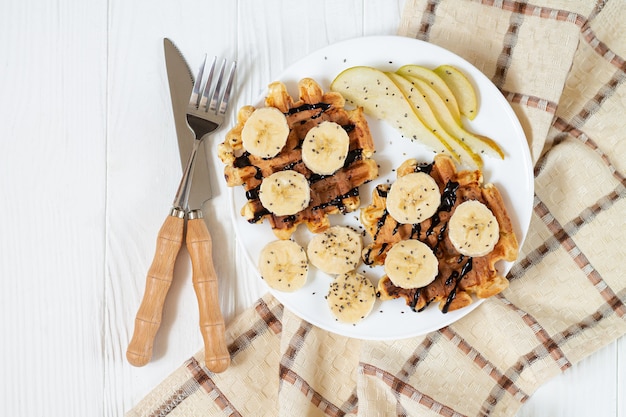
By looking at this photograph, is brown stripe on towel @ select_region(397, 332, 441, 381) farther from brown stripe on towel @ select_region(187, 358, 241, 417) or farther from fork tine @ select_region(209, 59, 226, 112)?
fork tine @ select_region(209, 59, 226, 112)

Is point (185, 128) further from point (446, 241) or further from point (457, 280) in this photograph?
point (457, 280)

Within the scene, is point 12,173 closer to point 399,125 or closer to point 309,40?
point 309,40

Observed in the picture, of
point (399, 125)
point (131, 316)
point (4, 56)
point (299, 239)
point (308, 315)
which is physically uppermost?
point (399, 125)

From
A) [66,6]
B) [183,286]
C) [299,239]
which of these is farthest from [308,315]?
[66,6]

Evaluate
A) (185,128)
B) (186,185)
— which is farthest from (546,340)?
(185,128)

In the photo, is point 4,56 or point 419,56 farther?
point 4,56

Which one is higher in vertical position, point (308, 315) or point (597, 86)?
point (597, 86)

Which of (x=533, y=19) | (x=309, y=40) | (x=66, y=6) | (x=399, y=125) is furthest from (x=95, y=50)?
(x=533, y=19)
